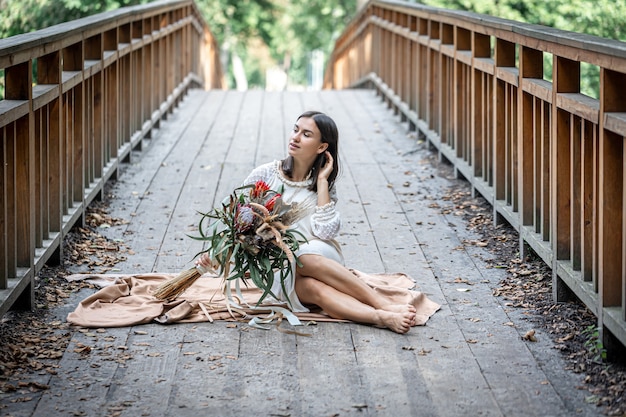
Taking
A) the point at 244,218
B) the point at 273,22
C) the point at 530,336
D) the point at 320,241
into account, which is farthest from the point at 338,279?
the point at 273,22

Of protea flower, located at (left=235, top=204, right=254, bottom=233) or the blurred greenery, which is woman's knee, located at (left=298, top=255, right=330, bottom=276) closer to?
protea flower, located at (left=235, top=204, right=254, bottom=233)

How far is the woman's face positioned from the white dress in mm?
171

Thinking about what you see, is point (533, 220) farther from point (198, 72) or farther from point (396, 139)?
point (198, 72)

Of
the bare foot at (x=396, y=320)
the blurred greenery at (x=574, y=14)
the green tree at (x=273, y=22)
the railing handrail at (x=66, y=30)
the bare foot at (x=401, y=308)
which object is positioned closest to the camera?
the railing handrail at (x=66, y=30)

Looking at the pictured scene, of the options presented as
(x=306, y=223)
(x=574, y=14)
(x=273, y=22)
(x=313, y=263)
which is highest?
(x=273, y=22)

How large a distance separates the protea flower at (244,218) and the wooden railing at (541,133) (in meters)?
1.45

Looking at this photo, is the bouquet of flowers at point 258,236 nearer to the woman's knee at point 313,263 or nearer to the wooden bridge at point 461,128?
the woman's knee at point 313,263

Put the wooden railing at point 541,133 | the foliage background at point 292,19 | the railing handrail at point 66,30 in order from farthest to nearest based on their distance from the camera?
the foliage background at point 292,19 → the railing handrail at point 66,30 → the wooden railing at point 541,133

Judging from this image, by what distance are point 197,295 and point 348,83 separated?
15184 mm

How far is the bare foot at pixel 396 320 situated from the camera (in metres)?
4.62

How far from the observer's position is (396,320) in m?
4.63

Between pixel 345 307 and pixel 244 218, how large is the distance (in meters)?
0.61

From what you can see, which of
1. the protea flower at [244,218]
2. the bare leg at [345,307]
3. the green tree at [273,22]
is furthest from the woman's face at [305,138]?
the green tree at [273,22]

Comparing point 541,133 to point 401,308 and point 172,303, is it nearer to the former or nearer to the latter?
point 401,308
